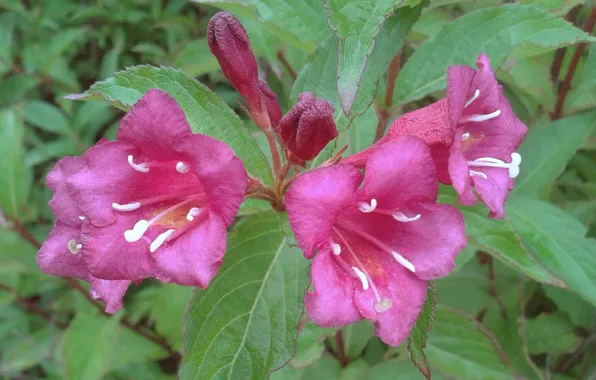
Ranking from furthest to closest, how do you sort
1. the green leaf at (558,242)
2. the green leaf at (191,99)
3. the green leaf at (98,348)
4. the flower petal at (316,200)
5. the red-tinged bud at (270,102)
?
the green leaf at (98,348), the green leaf at (558,242), the red-tinged bud at (270,102), the green leaf at (191,99), the flower petal at (316,200)

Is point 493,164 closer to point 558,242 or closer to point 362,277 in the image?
point 362,277

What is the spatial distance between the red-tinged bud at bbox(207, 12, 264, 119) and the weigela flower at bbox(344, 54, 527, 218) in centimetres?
29

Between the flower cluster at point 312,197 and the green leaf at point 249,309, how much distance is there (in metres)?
0.12

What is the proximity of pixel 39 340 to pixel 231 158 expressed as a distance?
184cm

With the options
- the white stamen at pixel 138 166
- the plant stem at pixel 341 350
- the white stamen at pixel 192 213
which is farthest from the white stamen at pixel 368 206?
the plant stem at pixel 341 350

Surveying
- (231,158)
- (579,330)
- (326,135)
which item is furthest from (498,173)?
(579,330)

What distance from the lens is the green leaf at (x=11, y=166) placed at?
6.59 feet

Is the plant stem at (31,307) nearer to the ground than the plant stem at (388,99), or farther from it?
nearer to the ground

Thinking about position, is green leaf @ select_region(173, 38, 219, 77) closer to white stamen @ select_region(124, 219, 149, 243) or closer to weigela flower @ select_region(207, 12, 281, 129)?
weigela flower @ select_region(207, 12, 281, 129)

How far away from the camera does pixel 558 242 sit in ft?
4.96

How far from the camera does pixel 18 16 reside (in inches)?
118

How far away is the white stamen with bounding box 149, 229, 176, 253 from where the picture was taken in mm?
980

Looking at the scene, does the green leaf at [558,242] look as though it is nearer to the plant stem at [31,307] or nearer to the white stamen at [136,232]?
the white stamen at [136,232]

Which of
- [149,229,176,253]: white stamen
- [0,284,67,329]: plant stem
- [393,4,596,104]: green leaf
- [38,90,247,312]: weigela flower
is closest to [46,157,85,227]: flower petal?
[38,90,247,312]: weigela flower
